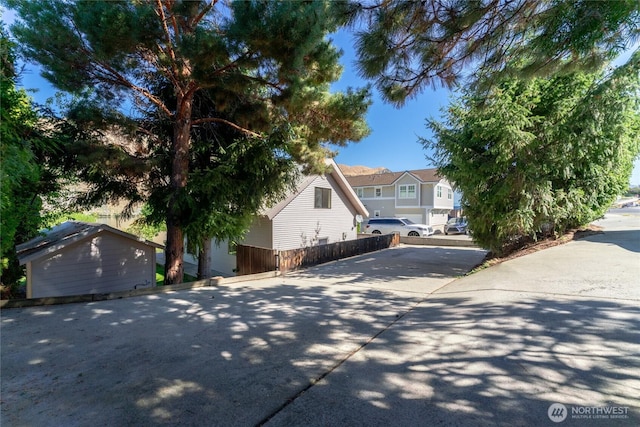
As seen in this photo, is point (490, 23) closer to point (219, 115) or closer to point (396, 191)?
point (219, 115)

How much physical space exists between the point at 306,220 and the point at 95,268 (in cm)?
831

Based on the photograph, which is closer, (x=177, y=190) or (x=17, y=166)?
(x=17, y=166)

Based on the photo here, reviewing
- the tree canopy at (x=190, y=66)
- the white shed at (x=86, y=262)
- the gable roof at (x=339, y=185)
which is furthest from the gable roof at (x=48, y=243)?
the gable roof at (x=339, y=185)

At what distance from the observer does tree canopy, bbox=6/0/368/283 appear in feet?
16.6

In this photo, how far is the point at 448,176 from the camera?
8906mm

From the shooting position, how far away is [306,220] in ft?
46.8

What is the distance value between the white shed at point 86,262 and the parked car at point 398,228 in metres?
16.9

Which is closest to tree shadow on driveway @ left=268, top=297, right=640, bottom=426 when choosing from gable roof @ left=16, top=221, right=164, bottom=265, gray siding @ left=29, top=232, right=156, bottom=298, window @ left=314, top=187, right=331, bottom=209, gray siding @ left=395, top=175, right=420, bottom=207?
gable roof @ left=16, top=221, right=164, bottom=265

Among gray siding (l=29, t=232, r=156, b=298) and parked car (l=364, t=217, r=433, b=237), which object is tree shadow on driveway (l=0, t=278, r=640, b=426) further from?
parked car (l=364, t=217, r=433, b=237)

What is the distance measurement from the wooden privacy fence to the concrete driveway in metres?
3.96

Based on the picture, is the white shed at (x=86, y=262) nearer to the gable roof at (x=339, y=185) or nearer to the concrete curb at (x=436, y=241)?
the gable roof at (x=339, y=185)

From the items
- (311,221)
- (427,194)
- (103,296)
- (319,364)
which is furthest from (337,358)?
(427,194)

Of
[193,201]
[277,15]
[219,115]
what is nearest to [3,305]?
[193,201]

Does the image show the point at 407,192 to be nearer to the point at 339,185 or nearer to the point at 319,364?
the point at 339,185
